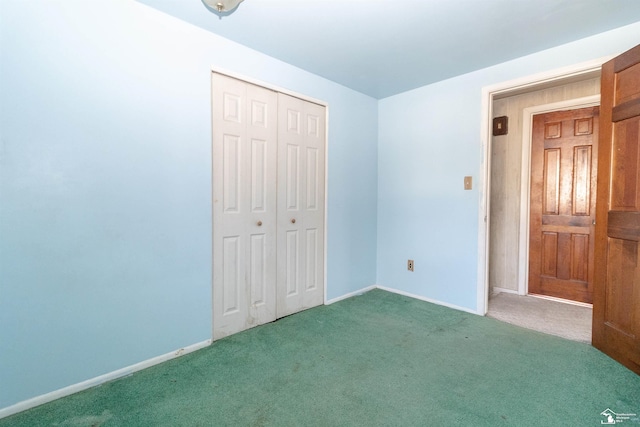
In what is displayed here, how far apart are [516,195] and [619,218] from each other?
1527mm

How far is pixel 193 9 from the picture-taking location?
6.11 ft

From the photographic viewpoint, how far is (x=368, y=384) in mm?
1731

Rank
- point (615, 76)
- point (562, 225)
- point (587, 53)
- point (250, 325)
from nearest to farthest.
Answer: point (615, 76), point (587, 53), point (250, 325), point (562, 225)

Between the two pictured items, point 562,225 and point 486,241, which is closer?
point 486,241

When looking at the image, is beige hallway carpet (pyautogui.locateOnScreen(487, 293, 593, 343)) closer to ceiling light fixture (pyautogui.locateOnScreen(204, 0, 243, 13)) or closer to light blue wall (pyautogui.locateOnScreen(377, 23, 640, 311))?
light blue wall (pyautogui.locateOnScreen(377, 23, 640, 311))

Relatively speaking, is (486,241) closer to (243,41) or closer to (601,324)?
(601,324)

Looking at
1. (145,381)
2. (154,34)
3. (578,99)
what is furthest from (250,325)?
(578,99)

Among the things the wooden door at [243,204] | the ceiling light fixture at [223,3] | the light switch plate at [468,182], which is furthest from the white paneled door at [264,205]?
the light switch plate at [468,182]

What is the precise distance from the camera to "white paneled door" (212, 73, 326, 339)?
2.28 m

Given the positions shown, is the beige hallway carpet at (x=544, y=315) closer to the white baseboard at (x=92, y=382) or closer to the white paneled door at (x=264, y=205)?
the white paneled door at (x=264, y=205)

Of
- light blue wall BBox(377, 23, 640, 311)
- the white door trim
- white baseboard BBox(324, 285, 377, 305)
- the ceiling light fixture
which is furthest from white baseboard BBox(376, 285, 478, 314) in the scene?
the ceiling light fixture

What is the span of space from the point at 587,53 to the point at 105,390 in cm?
384

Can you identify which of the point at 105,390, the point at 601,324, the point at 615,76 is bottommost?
the point at 105,390

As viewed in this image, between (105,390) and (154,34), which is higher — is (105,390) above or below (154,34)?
below
